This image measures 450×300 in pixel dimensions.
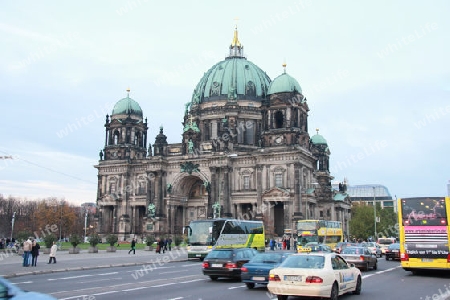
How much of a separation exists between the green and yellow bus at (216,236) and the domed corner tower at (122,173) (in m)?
44.9

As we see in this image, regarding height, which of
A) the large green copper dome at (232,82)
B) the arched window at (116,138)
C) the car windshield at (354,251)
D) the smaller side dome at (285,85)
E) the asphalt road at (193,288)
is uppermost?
the large green copper dome at (232,82)

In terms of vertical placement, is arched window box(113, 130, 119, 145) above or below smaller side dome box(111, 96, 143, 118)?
below

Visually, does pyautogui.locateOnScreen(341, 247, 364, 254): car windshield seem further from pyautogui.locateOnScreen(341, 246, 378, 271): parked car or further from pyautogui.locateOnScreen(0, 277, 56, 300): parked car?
pyautogui.locateOnScreen(0, 277, 56, 300): parked car

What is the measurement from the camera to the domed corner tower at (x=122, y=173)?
280 feet

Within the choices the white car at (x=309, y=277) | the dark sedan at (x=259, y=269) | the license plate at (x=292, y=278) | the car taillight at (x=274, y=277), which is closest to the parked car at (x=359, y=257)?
the dark sedan at (x=259, y=269)

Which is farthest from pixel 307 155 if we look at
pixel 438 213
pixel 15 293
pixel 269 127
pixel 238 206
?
pixel 15 293

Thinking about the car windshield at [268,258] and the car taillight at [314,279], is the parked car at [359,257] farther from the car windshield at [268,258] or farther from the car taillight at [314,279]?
the car taillight at [314,279]

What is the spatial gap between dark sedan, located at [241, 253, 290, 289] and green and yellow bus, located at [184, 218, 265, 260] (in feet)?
63.2

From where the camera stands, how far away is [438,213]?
24.7 metres

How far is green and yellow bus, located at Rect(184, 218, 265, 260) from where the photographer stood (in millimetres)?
39812

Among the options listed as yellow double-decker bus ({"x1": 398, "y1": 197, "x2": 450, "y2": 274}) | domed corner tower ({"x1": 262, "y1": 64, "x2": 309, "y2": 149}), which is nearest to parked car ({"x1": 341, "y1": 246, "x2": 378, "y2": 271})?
yellow double-decker bus ({"x1": 398, "y1": 197, "x2": 450, "y2": 274})

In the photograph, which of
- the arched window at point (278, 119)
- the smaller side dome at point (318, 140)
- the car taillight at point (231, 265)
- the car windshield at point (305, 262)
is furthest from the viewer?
the smaller side dome at point (318, 140)

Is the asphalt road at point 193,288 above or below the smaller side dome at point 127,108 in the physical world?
below

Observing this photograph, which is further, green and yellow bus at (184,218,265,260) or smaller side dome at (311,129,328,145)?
smaller side dome at (311,129,328,145)
